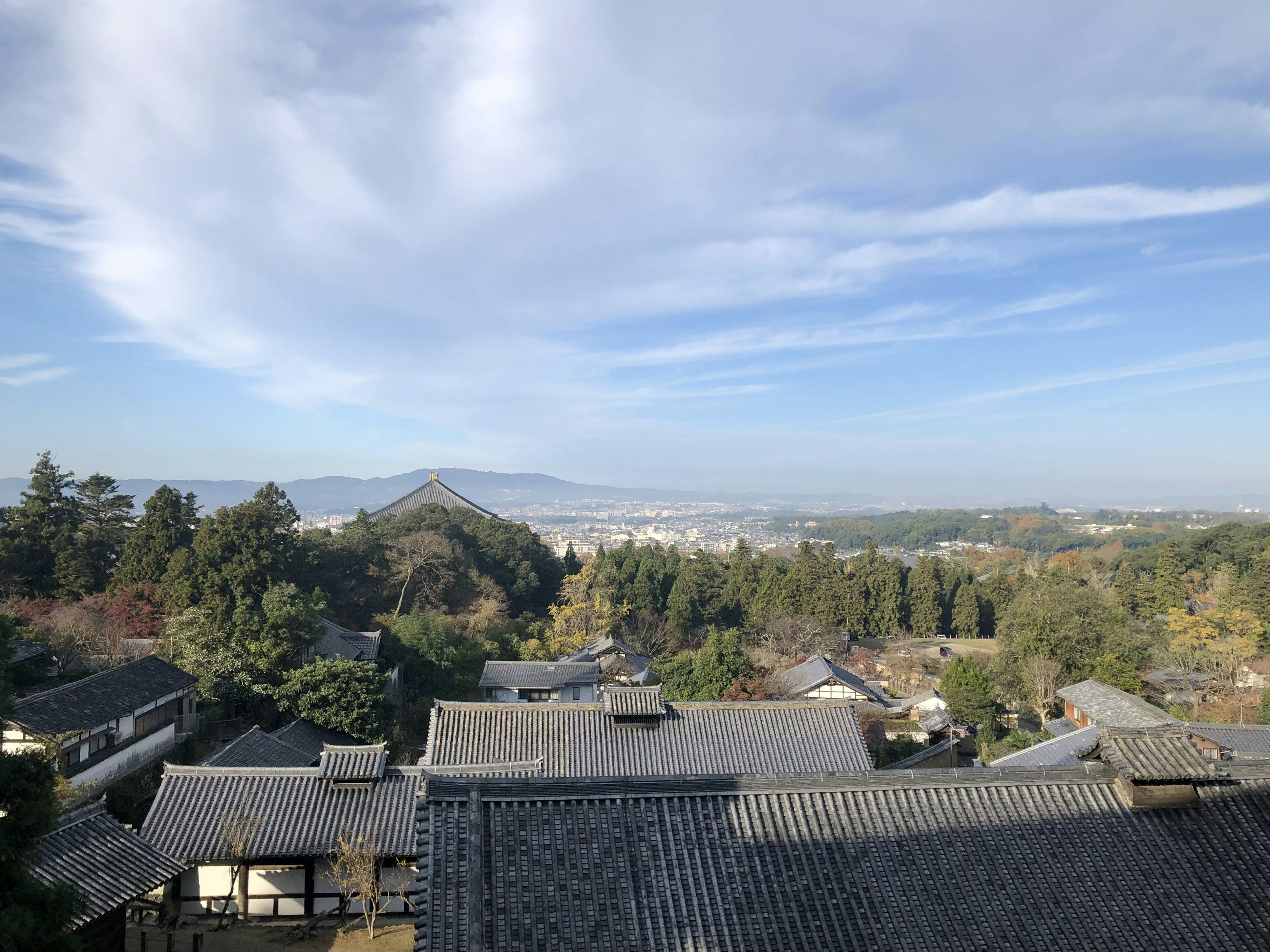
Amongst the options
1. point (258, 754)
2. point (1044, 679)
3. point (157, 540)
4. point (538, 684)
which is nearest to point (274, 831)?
point (258, 754)

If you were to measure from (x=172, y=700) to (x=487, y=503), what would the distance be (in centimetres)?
18100

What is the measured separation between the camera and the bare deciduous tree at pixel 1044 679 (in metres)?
25.1

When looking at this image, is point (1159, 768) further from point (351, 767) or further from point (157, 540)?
point (157, 540)

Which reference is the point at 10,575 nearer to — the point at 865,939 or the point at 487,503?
the point at 865,939

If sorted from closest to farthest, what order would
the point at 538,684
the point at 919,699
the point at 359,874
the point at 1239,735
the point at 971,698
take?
the point at 359,874, the point at 1239,735, the point at 971,698, the point at 538,684, the point at 919,699

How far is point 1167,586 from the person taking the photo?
37.2 metres

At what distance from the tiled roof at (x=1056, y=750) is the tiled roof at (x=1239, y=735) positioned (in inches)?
90.9

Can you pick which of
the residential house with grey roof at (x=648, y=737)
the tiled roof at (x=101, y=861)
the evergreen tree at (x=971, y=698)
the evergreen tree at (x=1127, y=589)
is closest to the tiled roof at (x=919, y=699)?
the evergreen tree at (x=971, y=698)

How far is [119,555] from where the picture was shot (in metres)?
26.6

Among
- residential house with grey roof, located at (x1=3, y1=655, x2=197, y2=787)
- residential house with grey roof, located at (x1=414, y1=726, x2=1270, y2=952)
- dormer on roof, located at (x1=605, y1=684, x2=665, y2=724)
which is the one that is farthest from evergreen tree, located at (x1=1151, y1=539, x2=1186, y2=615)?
residential house with grey roof, located at (x1=3, y1=655, x2=197, y2=787)

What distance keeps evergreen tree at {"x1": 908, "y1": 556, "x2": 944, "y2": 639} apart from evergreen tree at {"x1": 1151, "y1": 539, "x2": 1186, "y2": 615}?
10535 millimetres

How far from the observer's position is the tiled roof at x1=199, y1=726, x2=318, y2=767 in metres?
15.0

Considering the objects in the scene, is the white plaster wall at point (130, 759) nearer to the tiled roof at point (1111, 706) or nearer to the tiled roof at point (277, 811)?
the tiled roof at point (277, 811)

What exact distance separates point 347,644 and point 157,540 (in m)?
7.18
